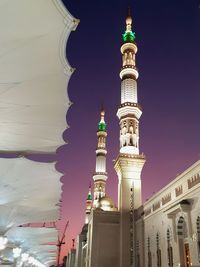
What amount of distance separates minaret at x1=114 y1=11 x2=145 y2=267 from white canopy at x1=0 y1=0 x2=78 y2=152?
1244cm

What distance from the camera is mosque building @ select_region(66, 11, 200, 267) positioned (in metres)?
15.1

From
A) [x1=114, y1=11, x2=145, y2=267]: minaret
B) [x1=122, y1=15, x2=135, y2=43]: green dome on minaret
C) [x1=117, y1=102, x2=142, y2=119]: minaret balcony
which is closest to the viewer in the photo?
[x1=114, y1=11, x2=145, y2=267]: minaret

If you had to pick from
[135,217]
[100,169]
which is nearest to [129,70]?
[135,217]

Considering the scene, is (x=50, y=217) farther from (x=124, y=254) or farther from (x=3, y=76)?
(x=3, y=76)

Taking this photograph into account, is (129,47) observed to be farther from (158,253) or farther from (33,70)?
(33,70)

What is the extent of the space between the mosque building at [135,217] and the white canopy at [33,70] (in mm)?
7090

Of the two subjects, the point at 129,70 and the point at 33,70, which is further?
the point at 129,70

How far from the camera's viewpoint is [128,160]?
1056 inches

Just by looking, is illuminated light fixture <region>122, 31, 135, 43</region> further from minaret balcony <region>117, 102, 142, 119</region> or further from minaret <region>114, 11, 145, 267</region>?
minaret balcony <region>117, 102, 142, 119</region>

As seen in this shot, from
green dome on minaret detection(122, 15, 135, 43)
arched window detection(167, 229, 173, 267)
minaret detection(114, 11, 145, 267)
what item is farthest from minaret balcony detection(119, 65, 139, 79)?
arched window detection(167, 229, 173, 267)

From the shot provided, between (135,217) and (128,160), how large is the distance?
16.0ft

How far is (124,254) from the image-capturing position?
23.4m

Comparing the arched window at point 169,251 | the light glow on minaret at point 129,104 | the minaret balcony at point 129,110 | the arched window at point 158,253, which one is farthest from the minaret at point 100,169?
the arched window at point 169,251

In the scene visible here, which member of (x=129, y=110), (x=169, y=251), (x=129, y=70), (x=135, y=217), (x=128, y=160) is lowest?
(x=169, y=251)
